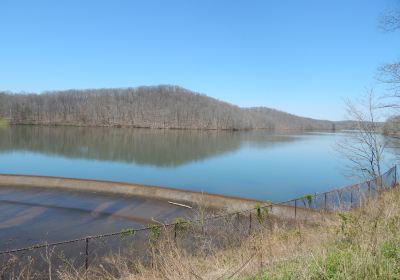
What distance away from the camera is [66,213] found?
16062 millimetres

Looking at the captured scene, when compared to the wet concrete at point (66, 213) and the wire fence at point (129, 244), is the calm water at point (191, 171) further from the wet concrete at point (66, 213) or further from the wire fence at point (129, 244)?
the wire fence at point (129, 244)

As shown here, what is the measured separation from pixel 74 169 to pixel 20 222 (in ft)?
49.0

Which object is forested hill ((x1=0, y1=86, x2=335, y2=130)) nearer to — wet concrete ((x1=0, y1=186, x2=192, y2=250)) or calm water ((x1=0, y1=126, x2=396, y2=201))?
calm water ((x1=0, y1=126, x2=396, y2=201))

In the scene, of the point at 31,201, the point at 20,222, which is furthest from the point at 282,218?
the point at 31,201

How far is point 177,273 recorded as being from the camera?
14.2 ft

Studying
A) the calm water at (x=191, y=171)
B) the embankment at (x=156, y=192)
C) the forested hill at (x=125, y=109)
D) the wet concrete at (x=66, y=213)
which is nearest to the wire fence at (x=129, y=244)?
the wet concrete at (x=66, y=213)

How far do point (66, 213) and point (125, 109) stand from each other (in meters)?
114

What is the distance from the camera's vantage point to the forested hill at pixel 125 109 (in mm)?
117062

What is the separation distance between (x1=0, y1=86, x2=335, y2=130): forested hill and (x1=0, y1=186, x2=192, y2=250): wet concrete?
10354cm

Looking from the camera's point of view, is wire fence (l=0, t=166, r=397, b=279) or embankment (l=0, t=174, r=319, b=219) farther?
embankment (l=0, t=174, r=319, b=219)

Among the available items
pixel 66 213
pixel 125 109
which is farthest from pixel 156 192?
pixel 125 109

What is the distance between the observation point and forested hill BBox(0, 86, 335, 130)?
117062 mm

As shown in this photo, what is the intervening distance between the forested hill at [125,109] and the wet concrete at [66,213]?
104m

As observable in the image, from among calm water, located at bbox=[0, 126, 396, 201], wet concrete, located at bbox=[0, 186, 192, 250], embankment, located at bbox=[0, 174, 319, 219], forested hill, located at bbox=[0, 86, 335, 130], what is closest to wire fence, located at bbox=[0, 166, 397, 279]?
wet concrete, located at bbox=[0, 186, 192, 250]
